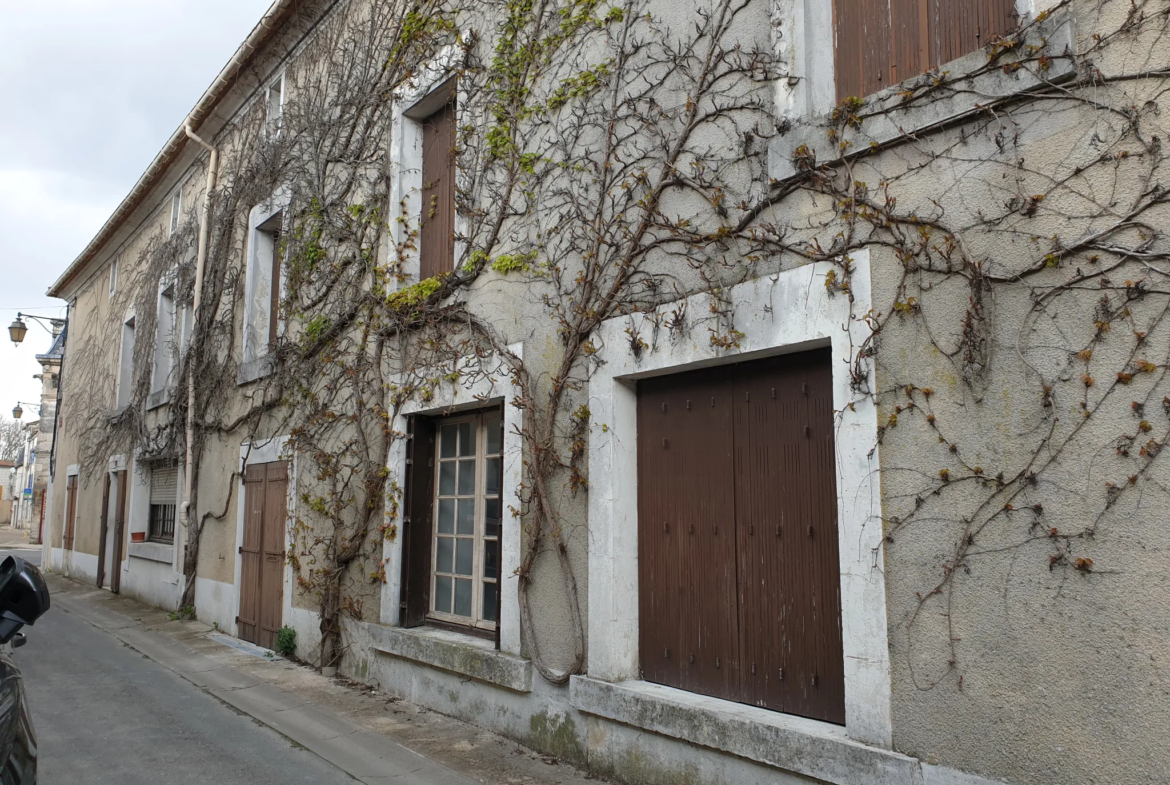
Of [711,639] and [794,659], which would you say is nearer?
[794,659]

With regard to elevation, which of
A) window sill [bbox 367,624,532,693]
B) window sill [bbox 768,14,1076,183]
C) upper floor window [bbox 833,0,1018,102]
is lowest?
→ window sill [bbox 367,624,532,693]

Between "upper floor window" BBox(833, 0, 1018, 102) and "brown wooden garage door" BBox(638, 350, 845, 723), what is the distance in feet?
4.47

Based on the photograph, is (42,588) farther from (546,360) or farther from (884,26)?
(884,26)

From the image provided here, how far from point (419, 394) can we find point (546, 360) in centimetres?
156

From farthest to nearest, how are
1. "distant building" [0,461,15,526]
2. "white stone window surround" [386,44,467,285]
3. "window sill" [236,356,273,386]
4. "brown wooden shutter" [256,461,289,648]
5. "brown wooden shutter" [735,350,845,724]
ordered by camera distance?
1. "distant building" [0,461,15,526]
2. "window sill" [236,356,273,386]
3. "brown wooden shutter" [256,461,289,648]
4. "white stone window surround" [386,44,467,285]
5. "brown wooden shutter" [735,350,845,724]

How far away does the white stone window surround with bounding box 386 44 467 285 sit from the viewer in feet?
22.6

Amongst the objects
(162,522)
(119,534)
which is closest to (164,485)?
(162,522)

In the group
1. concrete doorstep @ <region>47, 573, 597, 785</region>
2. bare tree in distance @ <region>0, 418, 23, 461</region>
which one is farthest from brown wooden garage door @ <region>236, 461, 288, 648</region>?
bare tree in distance @ <region>0, 418, 23, 461</region>

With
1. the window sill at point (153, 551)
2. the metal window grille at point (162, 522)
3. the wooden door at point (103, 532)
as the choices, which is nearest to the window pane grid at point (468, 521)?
the window sill at point (153, 551)

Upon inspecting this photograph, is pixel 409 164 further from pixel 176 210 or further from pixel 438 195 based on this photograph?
pixel 176 210

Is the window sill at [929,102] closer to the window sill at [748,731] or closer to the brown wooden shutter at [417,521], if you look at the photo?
the window sill at [748,731]

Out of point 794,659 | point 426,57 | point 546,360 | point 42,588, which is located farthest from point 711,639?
point 426,57

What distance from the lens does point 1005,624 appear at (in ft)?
9.90

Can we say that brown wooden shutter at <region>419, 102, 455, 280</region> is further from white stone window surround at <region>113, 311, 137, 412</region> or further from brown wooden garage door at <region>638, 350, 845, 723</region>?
white stone window surround at <region>113, 311, 137, 412</region>
